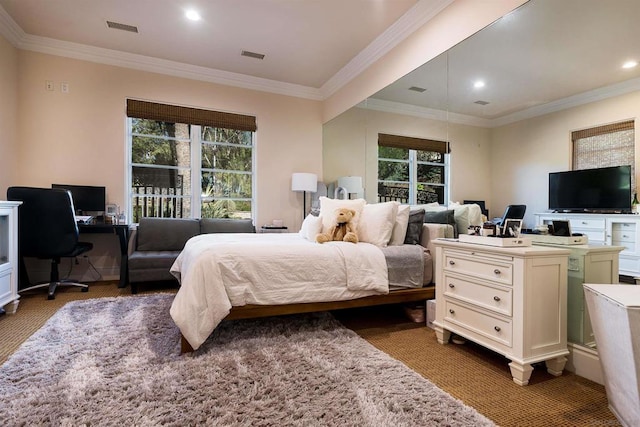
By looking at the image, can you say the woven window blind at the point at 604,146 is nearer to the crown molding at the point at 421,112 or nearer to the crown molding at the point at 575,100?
the crown molding at the point at 575,100

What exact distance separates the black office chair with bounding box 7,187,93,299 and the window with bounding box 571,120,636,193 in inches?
169

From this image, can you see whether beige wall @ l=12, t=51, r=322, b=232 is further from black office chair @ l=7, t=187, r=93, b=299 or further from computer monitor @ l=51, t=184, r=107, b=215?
black office chair @ l=7, t=187, r=93, b=299

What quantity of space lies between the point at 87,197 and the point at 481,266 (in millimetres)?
4297

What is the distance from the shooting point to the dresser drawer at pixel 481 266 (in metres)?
1.76

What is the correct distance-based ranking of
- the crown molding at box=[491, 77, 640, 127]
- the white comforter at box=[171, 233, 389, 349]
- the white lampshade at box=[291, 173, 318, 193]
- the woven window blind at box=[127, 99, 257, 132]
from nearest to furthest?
the crown molding at box=[491, 77, 640, 127], the white comforter at box=[171, 233, 389, 349], the woven window blind at box=[127, 99, 257, 132], the white lampshade at box=[291, 173, 318, 193]

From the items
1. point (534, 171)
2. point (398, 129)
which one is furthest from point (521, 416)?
point (398, 129)

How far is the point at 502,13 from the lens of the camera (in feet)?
7.51

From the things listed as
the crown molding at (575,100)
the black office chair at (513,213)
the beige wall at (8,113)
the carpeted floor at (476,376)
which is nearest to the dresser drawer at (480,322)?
the carpeted floor at (476,376)

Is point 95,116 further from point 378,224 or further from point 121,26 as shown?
point 378,224

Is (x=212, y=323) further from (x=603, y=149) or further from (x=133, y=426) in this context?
(x=603, y=149)

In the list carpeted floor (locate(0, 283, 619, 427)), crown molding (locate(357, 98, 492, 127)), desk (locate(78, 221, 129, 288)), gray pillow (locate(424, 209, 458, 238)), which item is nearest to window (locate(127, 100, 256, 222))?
desk (locate(78, 221, 129, 288))

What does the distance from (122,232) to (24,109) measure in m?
1.85

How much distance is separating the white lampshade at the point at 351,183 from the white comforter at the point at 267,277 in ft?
6.38

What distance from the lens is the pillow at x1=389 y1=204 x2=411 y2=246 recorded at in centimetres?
275
